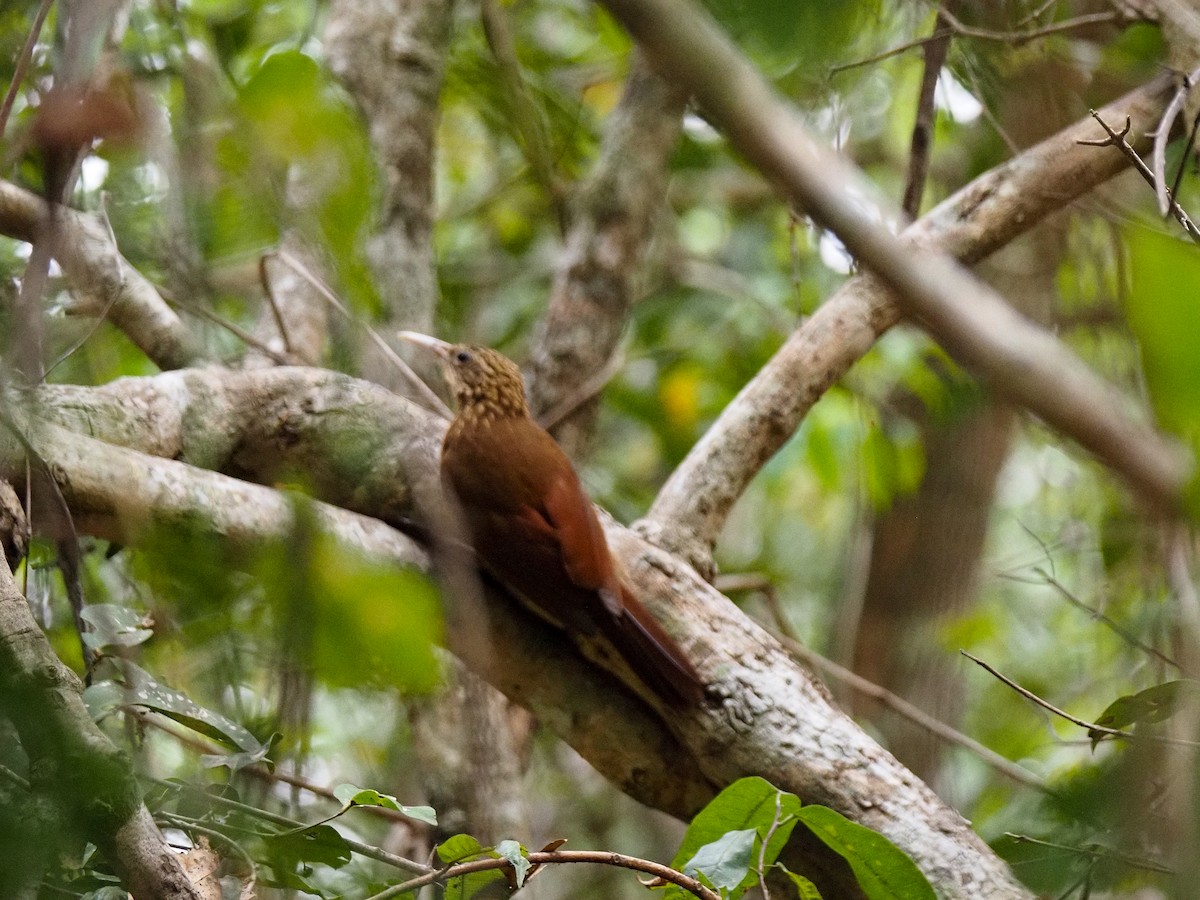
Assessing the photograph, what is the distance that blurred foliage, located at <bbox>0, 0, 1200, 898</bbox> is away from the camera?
96 cm

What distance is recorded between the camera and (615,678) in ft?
8.27

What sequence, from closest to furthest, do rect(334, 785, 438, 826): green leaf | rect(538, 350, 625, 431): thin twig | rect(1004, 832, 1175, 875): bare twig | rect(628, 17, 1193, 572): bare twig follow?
rect(628, 17, 1193, 572): bare twig → rect(1004, 832, 1175, 875): bare twig → rect(334, 785, 438, 826): green leaf → rect(538, 350, 625, 431): thin twig

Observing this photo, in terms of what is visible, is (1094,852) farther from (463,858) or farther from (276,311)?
(276,311)

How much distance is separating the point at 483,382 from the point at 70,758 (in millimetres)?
2095

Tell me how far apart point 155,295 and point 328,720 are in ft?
4.26

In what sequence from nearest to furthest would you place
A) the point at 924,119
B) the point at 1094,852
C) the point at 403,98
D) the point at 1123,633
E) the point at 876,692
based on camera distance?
the point at 1094,852 < the point at 1123,633 < the point at 924,119 < the point at 876,692 < the point at 403,98

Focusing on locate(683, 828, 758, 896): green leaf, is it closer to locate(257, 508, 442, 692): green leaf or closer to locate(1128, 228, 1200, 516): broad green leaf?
locate(257, 508, 442, 692): green leaf

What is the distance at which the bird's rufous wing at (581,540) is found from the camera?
2373mm

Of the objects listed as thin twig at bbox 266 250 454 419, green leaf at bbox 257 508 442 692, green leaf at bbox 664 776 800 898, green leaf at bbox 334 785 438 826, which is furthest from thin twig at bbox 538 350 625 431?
green leaf at bbox 257 508 442 692

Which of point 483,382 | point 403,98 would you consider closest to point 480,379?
point 483,382

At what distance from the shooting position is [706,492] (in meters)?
2.86

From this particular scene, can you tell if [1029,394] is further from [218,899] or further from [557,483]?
[557,483]

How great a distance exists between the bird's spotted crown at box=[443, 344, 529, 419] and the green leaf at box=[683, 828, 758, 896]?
1.39 m

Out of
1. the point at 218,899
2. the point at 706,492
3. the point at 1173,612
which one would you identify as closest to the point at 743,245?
the point at 706,492
